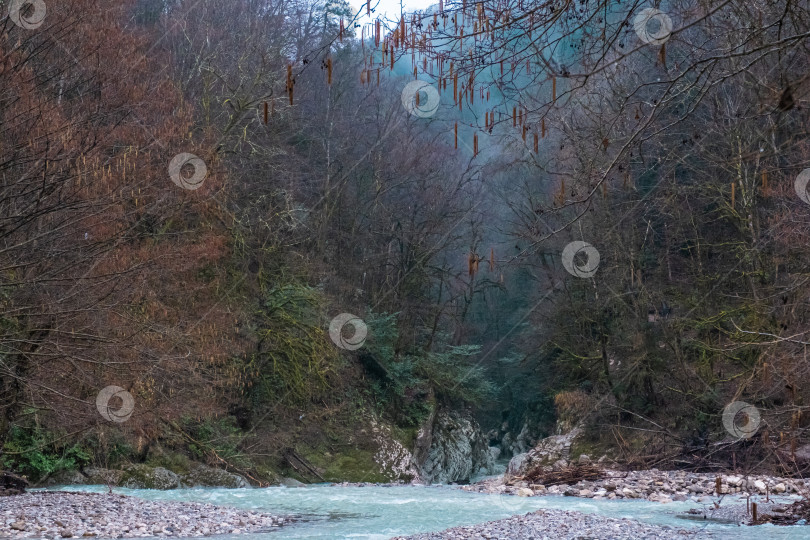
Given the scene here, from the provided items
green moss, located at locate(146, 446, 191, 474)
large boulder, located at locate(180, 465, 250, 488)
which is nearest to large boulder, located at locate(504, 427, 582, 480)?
large boulder, located at locate(180, 465, 250, 488)

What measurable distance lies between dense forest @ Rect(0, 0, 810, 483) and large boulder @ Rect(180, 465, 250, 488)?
77cm

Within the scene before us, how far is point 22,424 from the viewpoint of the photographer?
1257 cm

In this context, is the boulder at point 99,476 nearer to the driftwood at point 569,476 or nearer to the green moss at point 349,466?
the green moss at point 349,466

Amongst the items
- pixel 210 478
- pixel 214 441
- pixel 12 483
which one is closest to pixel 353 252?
pixel 214 441

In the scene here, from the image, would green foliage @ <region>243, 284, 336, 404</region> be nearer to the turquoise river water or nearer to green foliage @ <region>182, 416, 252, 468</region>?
green foliage @ <region>182, 416, 252, 468</region>

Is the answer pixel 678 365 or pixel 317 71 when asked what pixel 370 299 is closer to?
pixel 317 71

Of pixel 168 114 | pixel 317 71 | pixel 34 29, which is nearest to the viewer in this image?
pixel 34 29

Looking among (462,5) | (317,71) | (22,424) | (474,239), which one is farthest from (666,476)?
(317,71)

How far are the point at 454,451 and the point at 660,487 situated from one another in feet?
44.2

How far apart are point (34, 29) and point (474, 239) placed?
21398 millimetres

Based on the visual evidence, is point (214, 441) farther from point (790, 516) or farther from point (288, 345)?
point (790, 516)

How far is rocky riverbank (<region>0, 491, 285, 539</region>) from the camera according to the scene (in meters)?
8.62

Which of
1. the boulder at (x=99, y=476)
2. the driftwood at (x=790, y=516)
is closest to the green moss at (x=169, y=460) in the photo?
the boulder at (x=99, y=476)

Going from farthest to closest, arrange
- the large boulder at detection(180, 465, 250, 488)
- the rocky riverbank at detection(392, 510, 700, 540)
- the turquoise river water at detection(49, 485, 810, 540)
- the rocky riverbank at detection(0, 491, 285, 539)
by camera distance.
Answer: the large boulder at detection(180, 465, 250, 488) < the turquoise river water at detection(49, 485, 810, 540) < the rocky riverbank at detection(0, 491, 285, 539) < the rocky riverbank at detection(392, 510, 700, 540)
